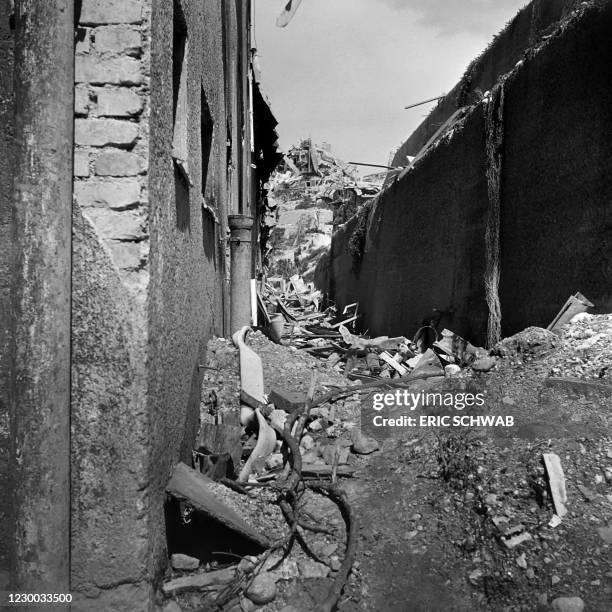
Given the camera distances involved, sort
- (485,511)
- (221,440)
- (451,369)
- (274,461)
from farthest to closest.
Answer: (451,369), (274,461), (221,440), (485,511)

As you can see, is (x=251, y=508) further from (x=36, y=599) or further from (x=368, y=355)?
(x=368, y=355)

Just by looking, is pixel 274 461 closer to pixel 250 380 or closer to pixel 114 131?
pixel 250 380

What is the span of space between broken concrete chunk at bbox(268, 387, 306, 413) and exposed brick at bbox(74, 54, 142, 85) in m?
3.26

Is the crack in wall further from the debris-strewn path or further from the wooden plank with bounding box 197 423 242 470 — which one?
the wooden plank with bounding box 197 423 242 470

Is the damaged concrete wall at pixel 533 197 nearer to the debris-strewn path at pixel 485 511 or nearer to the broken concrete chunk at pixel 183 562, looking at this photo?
the debris-strewn path at pixel 485 511

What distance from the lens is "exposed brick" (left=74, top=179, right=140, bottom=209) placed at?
224cm

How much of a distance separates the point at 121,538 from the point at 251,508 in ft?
3.42

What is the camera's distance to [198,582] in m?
2.52

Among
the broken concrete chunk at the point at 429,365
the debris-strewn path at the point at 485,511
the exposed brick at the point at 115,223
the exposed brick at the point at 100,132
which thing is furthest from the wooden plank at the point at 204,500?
the broken concrete chunk at the point at 429,365

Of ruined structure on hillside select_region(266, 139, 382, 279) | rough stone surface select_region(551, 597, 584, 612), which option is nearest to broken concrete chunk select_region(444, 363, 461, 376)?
rough stone surface select_region(551, 597, 584, 612)

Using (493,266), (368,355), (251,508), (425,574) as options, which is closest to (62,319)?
(251,508)

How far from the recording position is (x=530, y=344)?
4594 mm

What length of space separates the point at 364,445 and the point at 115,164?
3.00 metres

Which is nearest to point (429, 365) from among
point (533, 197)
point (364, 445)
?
point (533, 197)
